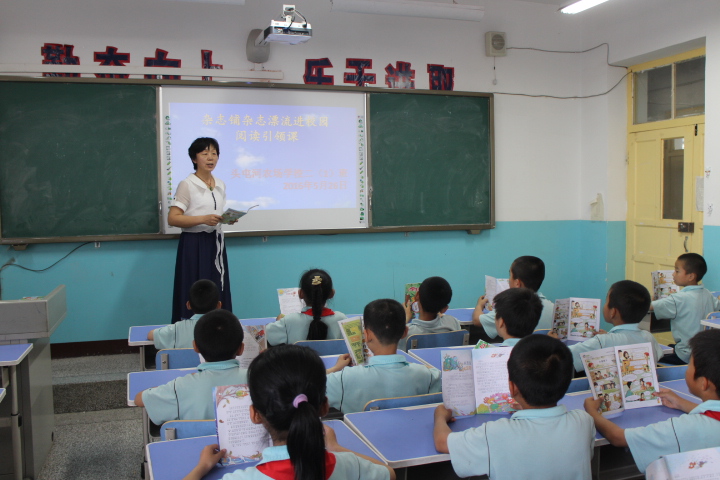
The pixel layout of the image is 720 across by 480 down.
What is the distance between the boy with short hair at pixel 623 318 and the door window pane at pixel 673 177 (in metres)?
2.84

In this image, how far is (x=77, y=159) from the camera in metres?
4.23

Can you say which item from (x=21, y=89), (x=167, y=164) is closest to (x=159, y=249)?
(x=167, y=164)

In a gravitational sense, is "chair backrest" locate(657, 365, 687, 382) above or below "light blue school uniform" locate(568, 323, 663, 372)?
below

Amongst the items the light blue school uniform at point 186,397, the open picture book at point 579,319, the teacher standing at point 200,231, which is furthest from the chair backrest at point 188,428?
the teacher standing at point 200,231

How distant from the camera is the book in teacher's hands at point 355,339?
212cm

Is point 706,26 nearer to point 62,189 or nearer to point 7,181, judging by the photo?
point 62,189

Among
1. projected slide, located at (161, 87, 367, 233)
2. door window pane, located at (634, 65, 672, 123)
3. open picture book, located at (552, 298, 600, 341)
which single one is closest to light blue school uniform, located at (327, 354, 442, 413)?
open picture book, located at (552, 298, 600, 341)

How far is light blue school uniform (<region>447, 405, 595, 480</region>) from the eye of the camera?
1467 mm

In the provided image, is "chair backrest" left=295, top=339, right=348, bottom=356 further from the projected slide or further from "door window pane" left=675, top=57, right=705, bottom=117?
"door window pane" left=675, top=57, right=705, bottom=117

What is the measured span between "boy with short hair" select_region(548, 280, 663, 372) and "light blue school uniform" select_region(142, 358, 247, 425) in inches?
54.1

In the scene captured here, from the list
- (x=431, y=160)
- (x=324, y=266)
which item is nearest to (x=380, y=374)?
(x=324, y=266)

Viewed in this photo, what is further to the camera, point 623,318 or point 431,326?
point 431,326

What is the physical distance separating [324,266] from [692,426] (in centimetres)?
355

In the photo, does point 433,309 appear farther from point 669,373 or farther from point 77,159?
point 77,159
